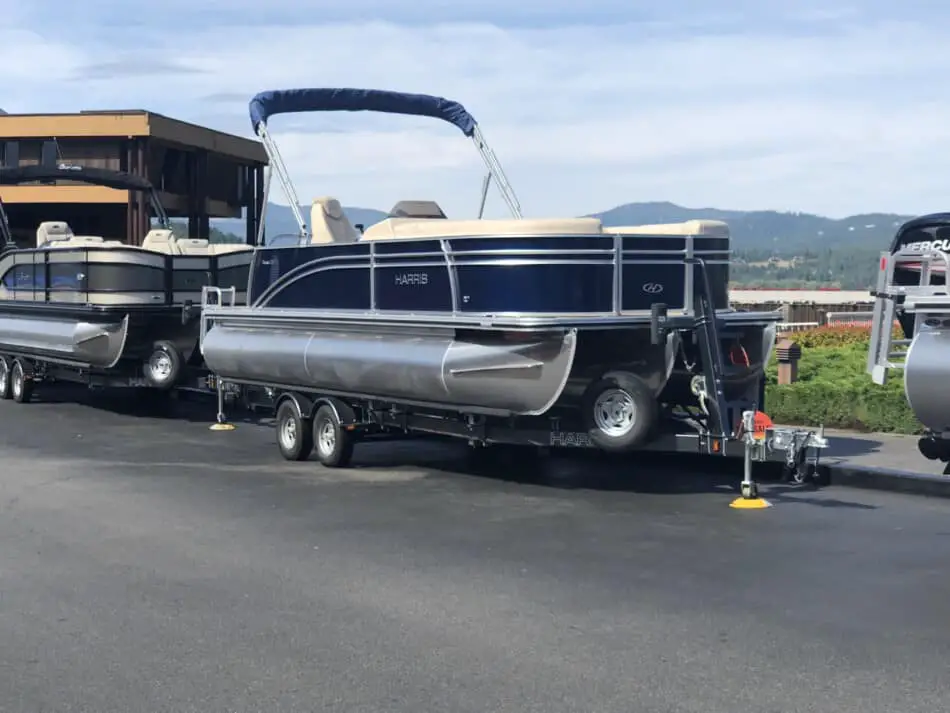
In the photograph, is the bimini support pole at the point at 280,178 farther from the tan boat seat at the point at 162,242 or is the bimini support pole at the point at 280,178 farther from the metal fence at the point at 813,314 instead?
the metal fence at the point at 813,314

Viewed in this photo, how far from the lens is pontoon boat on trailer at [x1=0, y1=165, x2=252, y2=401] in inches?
743

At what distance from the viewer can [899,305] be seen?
33.0 ft

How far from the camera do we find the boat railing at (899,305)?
963cm

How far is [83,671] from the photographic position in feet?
21.7

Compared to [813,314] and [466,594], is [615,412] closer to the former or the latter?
[466,594]

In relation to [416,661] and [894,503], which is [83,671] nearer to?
[416,661]

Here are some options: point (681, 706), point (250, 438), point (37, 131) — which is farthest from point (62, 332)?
point (37, 131)

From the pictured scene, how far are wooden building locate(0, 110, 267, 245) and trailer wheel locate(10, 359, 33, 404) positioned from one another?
1942cm

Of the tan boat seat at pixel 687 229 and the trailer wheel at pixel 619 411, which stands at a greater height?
the tan boat seat at pixel 687 229

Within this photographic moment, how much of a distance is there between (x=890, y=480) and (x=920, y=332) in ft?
8.04

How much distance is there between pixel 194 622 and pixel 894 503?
624cm

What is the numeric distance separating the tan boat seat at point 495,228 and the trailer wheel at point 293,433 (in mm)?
2333

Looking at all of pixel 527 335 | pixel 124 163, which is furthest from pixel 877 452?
pixel 124 163

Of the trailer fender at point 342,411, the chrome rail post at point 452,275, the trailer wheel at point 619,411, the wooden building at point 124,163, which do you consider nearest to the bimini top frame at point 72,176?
the trailer fender at point 342,411
